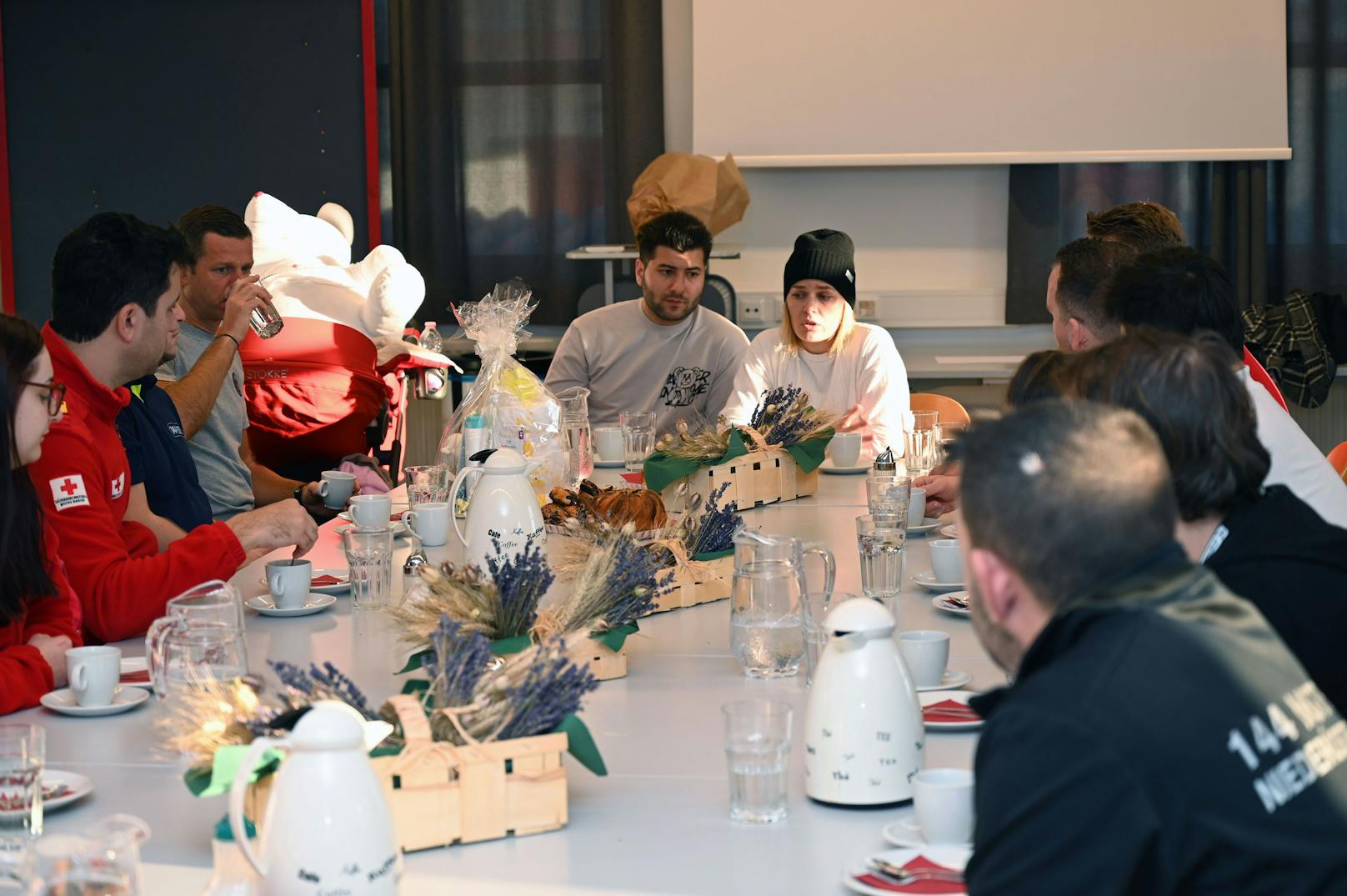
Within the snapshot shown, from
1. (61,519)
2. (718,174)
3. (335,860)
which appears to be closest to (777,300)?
(718,174)

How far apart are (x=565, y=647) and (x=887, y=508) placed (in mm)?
1308

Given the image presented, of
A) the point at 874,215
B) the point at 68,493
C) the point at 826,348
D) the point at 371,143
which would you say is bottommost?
the point at 68,493

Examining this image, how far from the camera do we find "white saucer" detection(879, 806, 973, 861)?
51.7 inches

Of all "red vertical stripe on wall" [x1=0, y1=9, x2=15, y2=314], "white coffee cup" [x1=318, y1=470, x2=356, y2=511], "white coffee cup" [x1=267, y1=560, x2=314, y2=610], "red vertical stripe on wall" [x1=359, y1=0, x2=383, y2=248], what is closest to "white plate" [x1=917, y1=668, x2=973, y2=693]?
"white coffee cup" [x1=267, y1=560, x2=314, y2=610]

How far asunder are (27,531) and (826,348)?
2.92m

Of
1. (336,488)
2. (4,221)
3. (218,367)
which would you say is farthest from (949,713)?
(4,221)

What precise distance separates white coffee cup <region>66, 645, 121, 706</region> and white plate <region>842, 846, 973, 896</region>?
102cm

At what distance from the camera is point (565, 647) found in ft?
4.72

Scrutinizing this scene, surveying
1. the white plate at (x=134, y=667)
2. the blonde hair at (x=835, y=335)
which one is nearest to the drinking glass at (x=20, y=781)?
the white plate at (x=134, y=667)

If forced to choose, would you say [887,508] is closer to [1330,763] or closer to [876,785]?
[876,785]

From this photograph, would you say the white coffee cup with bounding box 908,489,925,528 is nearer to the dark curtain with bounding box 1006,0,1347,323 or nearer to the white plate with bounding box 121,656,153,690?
the white plate with bounding box 121,656,153,690

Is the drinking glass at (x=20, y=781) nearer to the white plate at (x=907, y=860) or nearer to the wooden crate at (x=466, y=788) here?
the wooden crate at (x=466, y=788)

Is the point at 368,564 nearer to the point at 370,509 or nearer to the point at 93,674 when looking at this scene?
the point at 370,509

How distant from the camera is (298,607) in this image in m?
2.34
